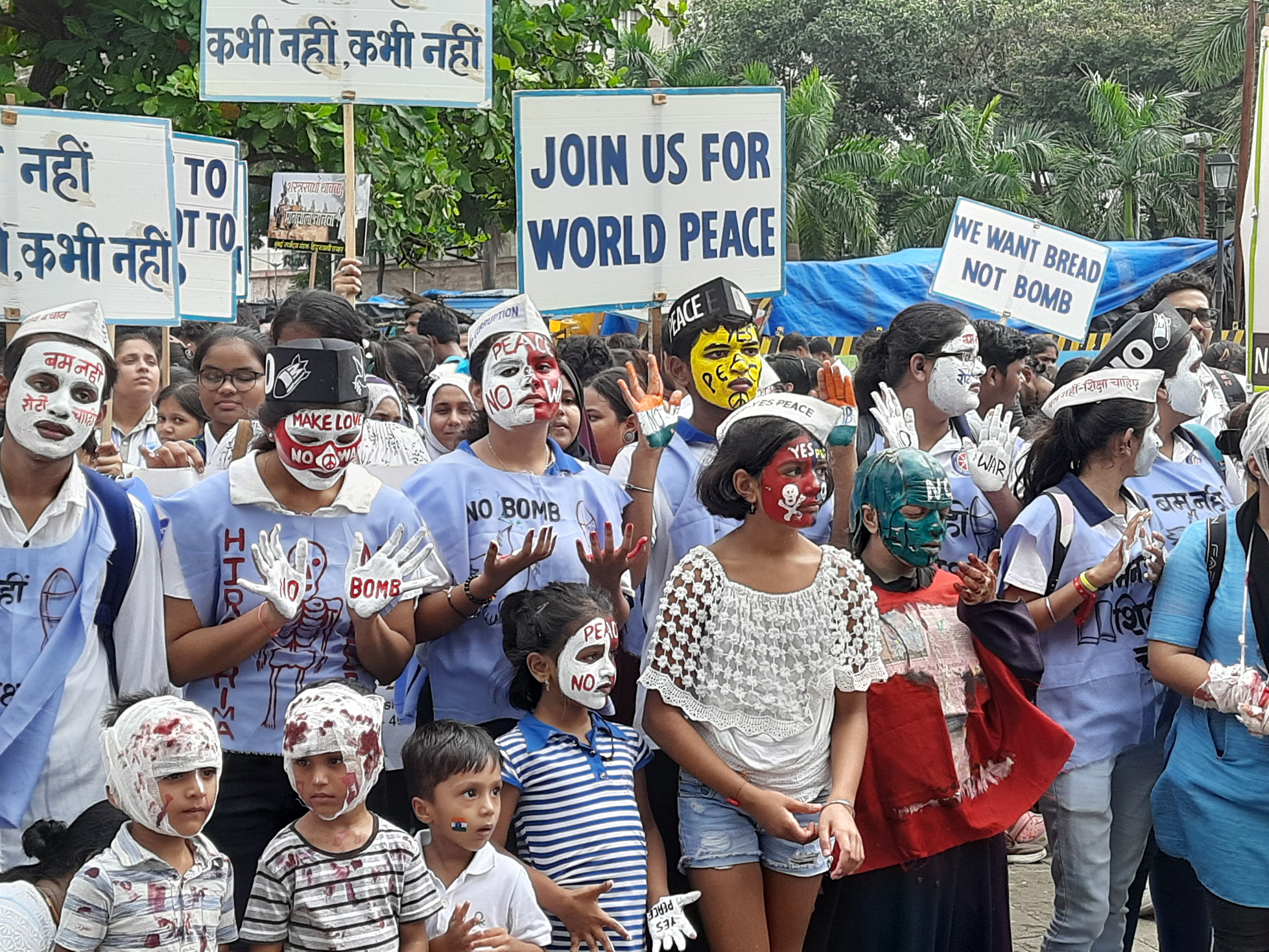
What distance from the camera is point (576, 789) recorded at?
13.5 feet

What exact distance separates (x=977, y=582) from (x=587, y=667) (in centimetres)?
111

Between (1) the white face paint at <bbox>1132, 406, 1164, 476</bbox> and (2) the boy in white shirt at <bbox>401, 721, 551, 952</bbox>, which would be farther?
(1) the white face paint at <bbox>1132, 406, 1164, 476</bbox>

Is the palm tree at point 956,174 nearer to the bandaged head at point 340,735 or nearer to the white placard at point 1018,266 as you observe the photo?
the white placard at point 1018,266

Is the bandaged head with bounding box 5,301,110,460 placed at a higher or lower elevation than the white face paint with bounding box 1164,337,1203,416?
higher

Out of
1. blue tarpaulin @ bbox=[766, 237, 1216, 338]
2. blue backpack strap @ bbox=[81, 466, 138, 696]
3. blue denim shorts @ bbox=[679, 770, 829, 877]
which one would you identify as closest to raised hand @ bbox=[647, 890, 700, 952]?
blue denim shorts @ bbox=[679, 770, 829, 877]

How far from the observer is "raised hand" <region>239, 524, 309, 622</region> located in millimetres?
3754

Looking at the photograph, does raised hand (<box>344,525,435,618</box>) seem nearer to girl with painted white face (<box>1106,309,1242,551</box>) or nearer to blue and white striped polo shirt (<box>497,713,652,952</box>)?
blue and white striped polo shirt (<box>497,713,652,952</box>)

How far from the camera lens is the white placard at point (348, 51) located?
7016 millimetres

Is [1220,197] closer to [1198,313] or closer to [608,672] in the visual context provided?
[1198,313]

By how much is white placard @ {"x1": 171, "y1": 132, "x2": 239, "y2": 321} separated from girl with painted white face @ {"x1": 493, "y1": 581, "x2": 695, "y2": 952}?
147 inches

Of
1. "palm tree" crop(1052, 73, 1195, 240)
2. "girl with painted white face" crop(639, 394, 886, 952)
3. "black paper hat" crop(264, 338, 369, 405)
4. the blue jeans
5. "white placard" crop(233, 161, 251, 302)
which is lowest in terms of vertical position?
the blue jeans

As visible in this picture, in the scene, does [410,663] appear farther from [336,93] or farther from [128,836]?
[336,93]

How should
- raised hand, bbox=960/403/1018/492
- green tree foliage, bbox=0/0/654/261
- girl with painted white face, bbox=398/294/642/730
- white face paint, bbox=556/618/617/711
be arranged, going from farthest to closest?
green tree foliage, bbox=0/0/654/261, raised hand, bbox=960/403/1018/492, girl with painted white face, bbox=398/294/642/730, white face paint, bbox=556/618/617/711

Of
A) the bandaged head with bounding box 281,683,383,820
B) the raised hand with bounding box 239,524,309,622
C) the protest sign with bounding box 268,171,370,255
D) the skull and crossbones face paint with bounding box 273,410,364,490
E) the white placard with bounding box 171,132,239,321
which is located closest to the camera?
the bandaged head with bounding box 281,683,383,820
